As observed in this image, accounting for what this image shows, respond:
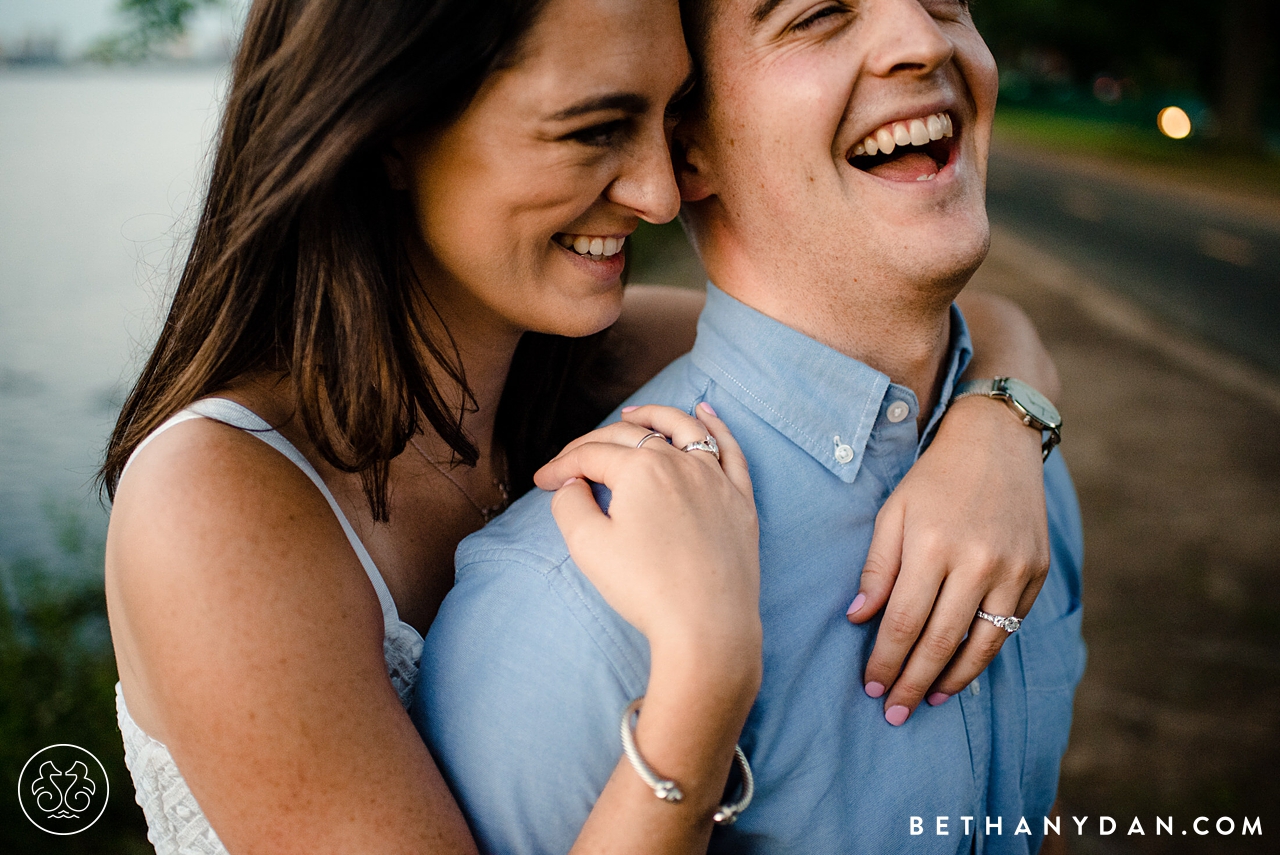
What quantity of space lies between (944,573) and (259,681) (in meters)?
1.10

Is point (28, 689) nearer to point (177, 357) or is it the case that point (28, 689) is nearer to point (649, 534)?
point (177, 357)

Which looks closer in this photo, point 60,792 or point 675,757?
point 675,757

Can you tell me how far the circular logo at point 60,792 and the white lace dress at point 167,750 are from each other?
146cm

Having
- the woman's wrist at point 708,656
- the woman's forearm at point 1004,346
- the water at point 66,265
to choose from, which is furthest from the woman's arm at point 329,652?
the water at point 66,265

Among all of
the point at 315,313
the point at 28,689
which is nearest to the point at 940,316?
the point at 315,313

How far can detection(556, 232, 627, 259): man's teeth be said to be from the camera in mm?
1950

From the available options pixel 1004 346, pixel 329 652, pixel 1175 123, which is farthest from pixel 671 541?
pixel 1175 123

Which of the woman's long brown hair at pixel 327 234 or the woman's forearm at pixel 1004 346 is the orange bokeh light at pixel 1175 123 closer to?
the woman's forearm at pixel 1004 346

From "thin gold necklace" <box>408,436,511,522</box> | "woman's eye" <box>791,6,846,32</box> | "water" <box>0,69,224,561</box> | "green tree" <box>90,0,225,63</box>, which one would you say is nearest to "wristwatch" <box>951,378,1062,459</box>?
"woman's eye" <box>791,6,846,32</box>

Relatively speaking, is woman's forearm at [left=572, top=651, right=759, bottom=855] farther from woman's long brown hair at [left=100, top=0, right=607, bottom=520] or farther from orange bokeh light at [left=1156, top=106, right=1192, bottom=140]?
orange bokeh light at [left=1156, top=106, right=1192, bottom=140]

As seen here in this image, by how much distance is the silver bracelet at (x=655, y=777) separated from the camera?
1354mm

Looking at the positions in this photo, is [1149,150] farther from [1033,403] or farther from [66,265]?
[1033,403]

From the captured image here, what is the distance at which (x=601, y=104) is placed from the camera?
65.6 inches

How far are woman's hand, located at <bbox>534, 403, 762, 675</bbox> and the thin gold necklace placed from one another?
0.60 meters
